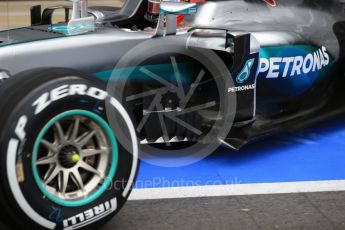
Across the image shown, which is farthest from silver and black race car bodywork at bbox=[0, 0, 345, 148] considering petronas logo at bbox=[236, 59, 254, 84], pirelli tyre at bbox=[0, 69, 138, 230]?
pirelli tyre at bbox=[0, 69, 138, 230]

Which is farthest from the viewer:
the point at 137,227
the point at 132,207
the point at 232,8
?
the point at 232,8

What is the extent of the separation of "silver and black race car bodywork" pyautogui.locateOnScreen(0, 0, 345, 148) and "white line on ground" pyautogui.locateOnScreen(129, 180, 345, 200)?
43cm

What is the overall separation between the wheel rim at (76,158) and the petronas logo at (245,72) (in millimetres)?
1358

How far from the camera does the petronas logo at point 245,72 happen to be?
4176mm

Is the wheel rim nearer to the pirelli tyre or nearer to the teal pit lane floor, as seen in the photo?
the pirelli tyre

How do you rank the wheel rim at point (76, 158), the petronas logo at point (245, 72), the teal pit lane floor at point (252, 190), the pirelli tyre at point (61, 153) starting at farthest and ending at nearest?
the petronas logo at point (245, 72) < the teal pit lane floor at point (252, 190) < the wheel rim at point (76, 158) < the pirelli tyre at point (61, 153)

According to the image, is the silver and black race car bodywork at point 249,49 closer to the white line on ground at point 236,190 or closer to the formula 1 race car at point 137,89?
the formula 1 race car at point 137,89

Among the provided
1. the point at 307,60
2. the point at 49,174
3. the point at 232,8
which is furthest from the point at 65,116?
the point at 307,60

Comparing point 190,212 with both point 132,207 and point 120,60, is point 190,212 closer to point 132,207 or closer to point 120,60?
point 132,207

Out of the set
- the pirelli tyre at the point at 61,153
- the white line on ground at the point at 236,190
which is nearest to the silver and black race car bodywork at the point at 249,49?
the white line on ground at the point at 236,190

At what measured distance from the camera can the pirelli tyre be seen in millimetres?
2861

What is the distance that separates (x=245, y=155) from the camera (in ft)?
15.5

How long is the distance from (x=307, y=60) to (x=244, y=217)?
5.58ft

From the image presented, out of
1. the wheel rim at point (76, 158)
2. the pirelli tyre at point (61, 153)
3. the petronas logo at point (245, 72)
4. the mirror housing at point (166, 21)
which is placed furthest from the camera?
the petronas logo at point (245, 72)
